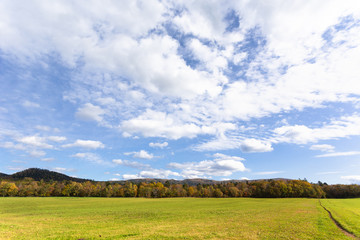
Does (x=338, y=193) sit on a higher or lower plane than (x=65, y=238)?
higher

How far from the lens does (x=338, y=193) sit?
147 metres

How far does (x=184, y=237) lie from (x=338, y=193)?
6810 inches

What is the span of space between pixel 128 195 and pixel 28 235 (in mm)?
136792

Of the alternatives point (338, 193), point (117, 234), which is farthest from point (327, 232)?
point (338, 193)

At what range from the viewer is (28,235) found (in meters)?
23.0

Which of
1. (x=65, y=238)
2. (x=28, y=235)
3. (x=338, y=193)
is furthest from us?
(x=338, y=193)

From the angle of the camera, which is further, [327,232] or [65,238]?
[327,232]

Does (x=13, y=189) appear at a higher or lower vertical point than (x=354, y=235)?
higher

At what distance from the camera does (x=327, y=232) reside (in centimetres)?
2352

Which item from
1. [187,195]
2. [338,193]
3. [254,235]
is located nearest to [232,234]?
[254,235]

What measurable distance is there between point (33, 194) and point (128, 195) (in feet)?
222

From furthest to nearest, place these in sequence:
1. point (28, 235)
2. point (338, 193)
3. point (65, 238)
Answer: point (338, 193), point (28, 235), point (65, 238)

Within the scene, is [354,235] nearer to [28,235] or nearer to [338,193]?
[28,235]

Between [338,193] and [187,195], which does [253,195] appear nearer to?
[187,195]
